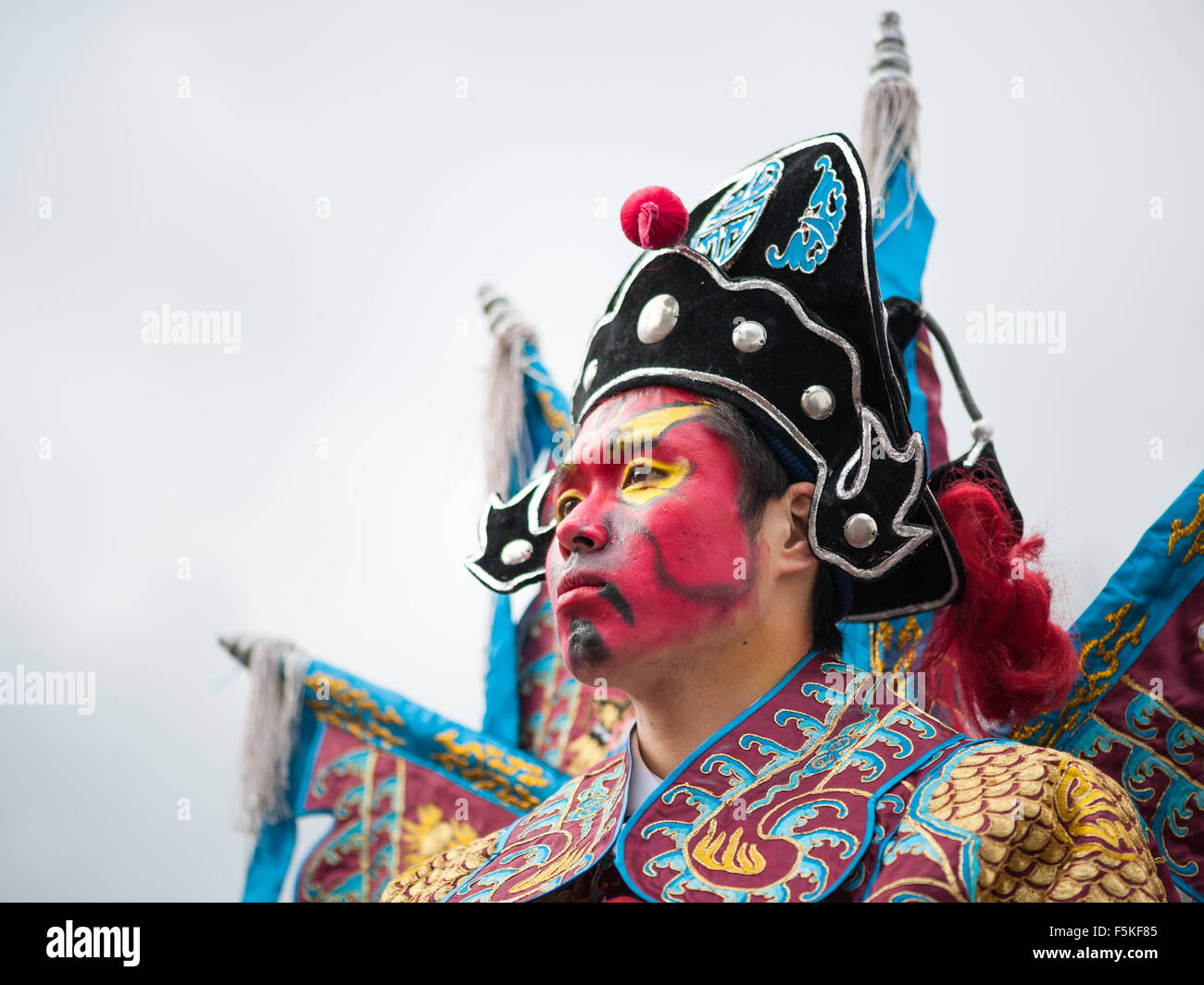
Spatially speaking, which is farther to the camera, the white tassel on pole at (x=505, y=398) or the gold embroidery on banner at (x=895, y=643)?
the white tassel on pole at (x=505, y=398)

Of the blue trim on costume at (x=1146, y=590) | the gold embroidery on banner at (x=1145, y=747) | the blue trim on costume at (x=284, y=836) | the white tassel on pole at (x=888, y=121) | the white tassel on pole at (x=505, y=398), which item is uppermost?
the white tassel on pole at (x=888, y=121)

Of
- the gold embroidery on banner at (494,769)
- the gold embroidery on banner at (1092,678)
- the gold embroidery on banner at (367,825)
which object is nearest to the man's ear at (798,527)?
the gold embroidery on banner at (1092,678)

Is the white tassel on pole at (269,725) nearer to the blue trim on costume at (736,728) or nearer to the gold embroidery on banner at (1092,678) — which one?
the blue trim on costume at (736,728)

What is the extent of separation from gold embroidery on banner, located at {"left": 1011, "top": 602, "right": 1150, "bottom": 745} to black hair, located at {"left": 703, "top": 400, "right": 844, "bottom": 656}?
0.67m

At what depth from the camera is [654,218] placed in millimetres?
2629

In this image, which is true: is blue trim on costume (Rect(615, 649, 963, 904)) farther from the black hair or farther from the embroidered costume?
the black hair

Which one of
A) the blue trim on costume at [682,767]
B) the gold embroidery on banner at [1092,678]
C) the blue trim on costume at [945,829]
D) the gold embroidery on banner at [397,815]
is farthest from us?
the gold embroidery on banner at [397,815]

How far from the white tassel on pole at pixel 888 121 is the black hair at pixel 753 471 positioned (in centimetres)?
141

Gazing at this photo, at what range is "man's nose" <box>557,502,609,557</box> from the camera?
8.23 feet

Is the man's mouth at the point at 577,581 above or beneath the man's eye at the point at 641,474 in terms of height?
beneath

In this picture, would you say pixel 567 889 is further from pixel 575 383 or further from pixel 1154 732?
pixel 1154 732

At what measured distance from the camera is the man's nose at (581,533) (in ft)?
8.23
